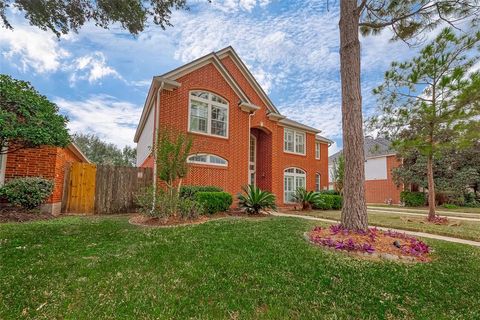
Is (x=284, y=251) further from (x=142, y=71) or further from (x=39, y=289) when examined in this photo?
(x=142, y=71)

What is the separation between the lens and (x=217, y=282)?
336cm

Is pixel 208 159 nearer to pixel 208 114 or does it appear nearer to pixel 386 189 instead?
pixel 208 114

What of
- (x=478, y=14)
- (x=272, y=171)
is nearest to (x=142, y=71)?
(x=272, y=171)

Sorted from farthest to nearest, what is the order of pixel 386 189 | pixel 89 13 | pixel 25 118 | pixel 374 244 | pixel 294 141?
pixel 386 189
pixel 294 141
pixel 25 118
pixel 89 13
pixel 374 244

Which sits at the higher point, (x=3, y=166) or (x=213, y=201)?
(x=3, y=166)

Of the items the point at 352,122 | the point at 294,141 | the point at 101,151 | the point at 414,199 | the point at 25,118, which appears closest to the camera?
the point at 352,122

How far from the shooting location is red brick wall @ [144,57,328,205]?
11.3 metres

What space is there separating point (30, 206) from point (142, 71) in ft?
27.4

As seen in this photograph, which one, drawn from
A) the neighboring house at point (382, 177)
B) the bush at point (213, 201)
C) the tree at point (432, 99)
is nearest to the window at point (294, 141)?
the neighboring house at point (382, 177)

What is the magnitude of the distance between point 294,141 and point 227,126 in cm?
716

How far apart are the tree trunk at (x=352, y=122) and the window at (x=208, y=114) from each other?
24.3 ft

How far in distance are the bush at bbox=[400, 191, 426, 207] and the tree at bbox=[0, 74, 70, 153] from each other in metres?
23.6

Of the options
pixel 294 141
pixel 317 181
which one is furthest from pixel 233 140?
pixel 317 181

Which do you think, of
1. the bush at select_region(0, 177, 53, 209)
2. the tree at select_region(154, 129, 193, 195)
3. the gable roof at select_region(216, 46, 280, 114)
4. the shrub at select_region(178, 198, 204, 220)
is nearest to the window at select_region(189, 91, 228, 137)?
the tree at select_region(154, 129, 193, 195)
